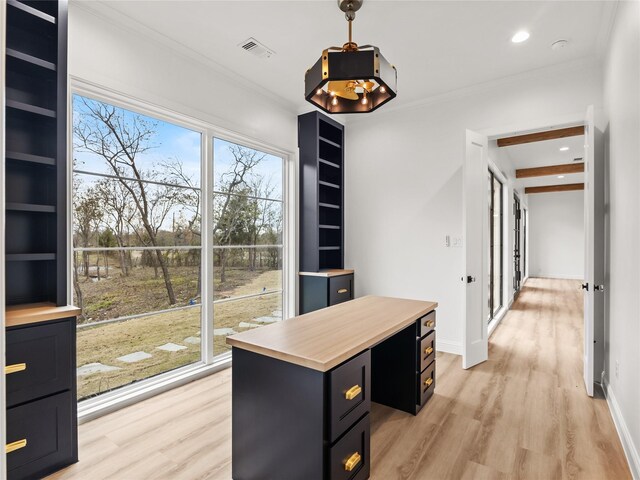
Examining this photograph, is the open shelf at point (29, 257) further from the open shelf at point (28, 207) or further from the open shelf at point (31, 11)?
the open shelf at point (31, 11)

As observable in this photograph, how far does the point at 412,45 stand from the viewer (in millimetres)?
2891

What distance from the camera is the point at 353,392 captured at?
160 centimetres

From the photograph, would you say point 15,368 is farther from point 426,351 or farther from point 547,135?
point 547,135

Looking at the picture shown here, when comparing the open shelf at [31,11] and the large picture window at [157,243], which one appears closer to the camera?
the open shelf at [31,11]

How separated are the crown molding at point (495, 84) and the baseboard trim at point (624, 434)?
2.70 metres

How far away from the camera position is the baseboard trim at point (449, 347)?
3.77 meters


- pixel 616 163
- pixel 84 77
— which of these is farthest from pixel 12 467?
pixel 616 163

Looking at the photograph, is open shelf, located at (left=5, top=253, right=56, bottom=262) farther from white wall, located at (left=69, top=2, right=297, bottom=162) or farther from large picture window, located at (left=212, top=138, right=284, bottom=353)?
large picture window, located at (left=212, top=138, right=284, bottom=353)

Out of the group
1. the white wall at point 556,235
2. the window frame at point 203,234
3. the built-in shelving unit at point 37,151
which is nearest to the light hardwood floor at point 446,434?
the window frame at point 203,234

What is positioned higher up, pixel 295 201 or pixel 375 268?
pixel 295 201

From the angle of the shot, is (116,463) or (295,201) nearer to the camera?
(116,463)

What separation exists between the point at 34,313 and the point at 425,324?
2353mm

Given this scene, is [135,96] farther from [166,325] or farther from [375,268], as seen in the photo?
[375,268]

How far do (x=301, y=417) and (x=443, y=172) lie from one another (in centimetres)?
315
